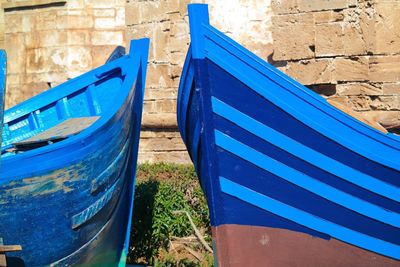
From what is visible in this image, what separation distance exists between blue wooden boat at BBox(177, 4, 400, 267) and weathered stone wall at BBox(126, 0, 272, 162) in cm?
391

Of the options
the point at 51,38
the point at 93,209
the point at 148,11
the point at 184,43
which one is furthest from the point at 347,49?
the point at 51,38

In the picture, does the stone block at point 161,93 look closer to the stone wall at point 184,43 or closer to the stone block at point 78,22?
the stone wall at point 184,43

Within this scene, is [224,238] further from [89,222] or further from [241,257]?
[89,222]

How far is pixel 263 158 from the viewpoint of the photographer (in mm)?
5176

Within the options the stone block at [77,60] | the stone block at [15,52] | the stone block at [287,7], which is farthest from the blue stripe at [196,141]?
the stone block at [15,52]

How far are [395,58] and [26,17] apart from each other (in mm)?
6153

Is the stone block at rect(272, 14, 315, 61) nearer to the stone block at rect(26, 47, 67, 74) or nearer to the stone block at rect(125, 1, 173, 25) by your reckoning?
the stone block at rect(125, 1, 173, 25)

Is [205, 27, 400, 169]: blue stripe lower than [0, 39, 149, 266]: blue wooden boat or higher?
higher

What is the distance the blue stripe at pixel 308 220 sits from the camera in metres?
5.21

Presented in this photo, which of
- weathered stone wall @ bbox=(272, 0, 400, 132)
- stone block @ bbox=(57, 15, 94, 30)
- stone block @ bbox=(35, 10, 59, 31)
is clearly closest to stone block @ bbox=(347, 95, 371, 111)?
weathered stone wall @ bbox=(272, 0, 400, 132)

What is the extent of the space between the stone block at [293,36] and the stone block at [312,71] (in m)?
0.08

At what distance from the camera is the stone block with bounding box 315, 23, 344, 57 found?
764 cm

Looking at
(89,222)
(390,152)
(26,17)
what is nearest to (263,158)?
(390,152)

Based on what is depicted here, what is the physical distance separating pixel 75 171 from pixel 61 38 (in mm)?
6104
